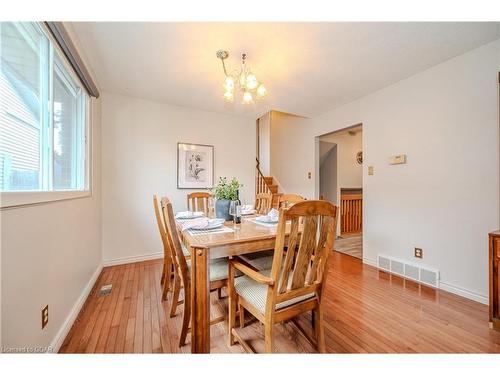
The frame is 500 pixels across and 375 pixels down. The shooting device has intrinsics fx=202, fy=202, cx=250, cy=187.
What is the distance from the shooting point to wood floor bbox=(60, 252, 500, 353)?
1.34 meters

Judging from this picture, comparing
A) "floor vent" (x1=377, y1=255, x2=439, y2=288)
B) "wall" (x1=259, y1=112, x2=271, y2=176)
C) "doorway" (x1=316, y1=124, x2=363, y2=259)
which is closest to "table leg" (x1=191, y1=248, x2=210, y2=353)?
"floor vent" (x1=377, y1=255, x2=439, y2=288)

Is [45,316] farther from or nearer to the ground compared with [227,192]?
nearer to the ground

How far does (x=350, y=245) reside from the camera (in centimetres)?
374

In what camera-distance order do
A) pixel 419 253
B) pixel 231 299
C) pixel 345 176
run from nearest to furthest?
pixel 231 299 < pixel 419 253 < pixel 345 176

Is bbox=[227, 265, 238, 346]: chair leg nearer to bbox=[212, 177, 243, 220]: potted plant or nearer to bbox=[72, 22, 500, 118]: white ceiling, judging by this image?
bbox=[212, 177, 243, 220]: potted plant

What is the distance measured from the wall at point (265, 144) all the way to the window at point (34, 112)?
368 cm

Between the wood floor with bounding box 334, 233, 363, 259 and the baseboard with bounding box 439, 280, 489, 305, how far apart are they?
3.40 feet

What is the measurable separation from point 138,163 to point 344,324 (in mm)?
3124

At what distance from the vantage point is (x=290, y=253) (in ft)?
3.40

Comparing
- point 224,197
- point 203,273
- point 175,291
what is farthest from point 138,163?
point 203,273

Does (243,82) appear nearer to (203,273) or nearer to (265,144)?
(203,273)

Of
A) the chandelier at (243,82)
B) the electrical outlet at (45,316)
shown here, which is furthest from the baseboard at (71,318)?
the chandelier at (243,82)
